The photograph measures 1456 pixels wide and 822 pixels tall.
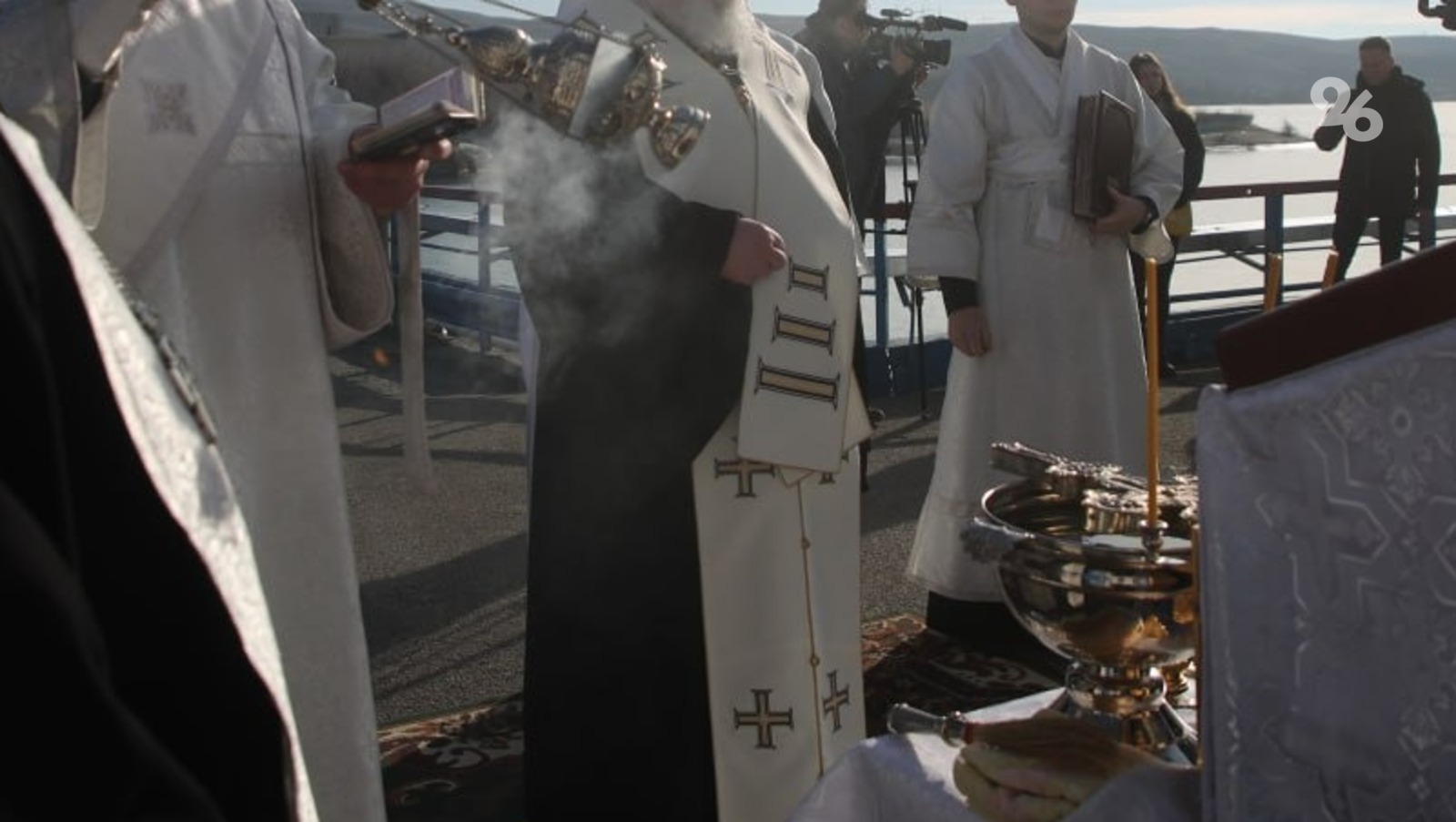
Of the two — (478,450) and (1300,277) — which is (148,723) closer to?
(478,450)

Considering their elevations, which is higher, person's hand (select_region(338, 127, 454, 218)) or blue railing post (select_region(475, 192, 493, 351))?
person's hand (select_region(338, 127, 454, 218))

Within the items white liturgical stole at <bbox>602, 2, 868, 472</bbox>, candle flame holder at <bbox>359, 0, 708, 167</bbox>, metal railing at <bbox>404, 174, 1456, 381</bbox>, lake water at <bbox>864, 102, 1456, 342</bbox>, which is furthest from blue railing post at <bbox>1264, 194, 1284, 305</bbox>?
candle flame holder at <bbox>359, 0, 708, 167</bbox>

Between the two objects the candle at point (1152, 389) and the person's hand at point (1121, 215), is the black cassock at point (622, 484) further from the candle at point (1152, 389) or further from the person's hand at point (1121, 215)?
the person's hand at point (1121, 215)

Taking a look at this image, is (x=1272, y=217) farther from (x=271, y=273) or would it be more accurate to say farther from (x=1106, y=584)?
(x=1106, y=584)

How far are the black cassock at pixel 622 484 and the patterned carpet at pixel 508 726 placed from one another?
378mm

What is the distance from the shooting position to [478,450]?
734 cm

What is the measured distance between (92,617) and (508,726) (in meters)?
3.04

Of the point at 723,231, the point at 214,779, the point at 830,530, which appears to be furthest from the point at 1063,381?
the point at 214,779

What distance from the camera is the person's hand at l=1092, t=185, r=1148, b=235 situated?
4.04 meters

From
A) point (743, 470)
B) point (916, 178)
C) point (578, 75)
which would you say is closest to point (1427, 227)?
point (916, 178)

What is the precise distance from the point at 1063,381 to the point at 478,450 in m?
3.71

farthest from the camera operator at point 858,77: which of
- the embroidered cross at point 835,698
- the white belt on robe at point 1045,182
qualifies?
the embroidered cross at point 835,698

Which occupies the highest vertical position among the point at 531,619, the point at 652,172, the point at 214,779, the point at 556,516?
the point at 652,172

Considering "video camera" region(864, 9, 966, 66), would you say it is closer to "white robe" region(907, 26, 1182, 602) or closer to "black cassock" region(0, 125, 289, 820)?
"white robe" region(907, 26, 1182, 602)
